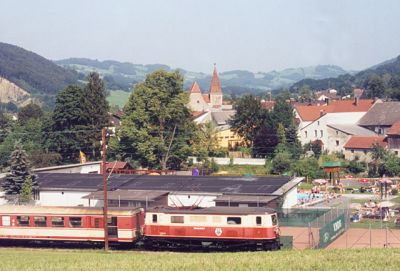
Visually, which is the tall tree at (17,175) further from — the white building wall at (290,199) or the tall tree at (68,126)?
the tall tree at (68,126)

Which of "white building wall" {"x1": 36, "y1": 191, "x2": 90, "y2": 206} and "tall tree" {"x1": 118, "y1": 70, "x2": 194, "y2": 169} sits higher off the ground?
"tall tree" {"x1": 118, "y1": 70, "x2": 194, "y2": 169}

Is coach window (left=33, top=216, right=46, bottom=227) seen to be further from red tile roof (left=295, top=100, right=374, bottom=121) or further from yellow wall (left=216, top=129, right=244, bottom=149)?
red tile roof (left=295, top=100, right=374, bottom=121)

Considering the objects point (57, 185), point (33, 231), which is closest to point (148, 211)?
point (33, 231)

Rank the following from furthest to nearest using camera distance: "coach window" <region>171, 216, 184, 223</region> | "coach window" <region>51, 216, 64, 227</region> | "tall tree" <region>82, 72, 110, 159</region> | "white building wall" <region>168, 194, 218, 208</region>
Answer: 1. "tall tree" <region>82, 72, 110, 159</region>
2. "white building wall" <region>168, 194, 218, 208</region>
3. "coach window" <region>51, 216, 64, 227</region>
4. "coach window" <region>171, 216, 184, 223</region>

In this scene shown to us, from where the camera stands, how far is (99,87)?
243 ft

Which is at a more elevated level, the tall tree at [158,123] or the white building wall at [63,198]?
the tall tree at [158,123]

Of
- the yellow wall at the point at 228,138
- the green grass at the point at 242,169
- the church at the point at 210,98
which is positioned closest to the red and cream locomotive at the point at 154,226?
→ the green grass at the point at 242,169

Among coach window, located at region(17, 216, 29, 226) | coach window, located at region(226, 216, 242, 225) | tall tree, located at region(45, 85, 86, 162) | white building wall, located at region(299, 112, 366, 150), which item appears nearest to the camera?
coach window, located at region(226, 216, 242, 225)

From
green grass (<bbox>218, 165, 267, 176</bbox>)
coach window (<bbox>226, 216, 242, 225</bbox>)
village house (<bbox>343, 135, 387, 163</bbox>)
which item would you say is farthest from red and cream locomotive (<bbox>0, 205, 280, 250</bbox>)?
village house (<bbox>343, 135, 387, 163</bbox>)

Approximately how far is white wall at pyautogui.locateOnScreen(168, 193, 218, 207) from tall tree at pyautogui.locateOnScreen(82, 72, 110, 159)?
102 feet

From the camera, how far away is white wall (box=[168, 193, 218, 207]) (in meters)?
40.3

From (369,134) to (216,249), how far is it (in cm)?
5210

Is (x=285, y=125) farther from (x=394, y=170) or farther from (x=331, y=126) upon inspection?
(x=394, y=170)

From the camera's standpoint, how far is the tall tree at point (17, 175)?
152 feet
